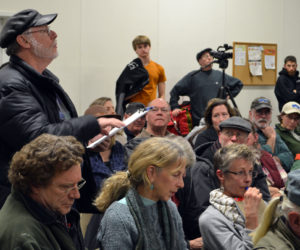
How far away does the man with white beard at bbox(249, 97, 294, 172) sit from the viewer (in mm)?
4461

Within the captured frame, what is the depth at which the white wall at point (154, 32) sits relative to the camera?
6.13 m

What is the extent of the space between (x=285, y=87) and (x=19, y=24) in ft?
17.6

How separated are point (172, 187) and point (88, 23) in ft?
14.7

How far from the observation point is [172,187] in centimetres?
208

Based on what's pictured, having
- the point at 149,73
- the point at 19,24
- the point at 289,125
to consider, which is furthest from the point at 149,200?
the point at 149,73

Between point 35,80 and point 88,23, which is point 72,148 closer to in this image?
point 35,80

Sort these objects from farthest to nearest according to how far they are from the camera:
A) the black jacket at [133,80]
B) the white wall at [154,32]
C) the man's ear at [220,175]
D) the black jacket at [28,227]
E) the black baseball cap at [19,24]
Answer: the white wall at [154,32] → the black jacket at [133,80] → the man's ear at [220,175] → the black baseball cap at [19,24] → the black jacket at [28,227]

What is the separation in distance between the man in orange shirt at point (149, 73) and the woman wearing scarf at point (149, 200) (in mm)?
3773

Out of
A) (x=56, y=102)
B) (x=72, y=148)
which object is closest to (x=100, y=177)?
(x=56, y=102)

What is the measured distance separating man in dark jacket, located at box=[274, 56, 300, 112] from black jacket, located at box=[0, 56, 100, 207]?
17.5 feet

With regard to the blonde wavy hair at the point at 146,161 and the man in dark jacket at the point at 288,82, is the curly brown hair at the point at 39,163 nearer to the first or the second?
the blonde wavy hair at the point at 146,161

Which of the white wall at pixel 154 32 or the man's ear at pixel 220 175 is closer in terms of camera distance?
the man's ear at pixel 220 175

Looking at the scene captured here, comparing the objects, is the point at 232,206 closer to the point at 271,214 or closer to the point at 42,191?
the point at 271,214

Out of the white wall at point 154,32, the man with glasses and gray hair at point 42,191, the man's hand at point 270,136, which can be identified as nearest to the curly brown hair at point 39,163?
the man with glasses and gray hair at point 42,191
